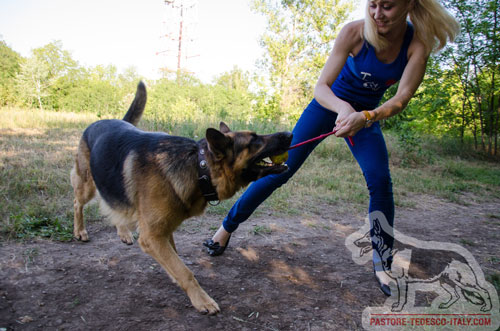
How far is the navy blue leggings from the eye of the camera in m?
2.70

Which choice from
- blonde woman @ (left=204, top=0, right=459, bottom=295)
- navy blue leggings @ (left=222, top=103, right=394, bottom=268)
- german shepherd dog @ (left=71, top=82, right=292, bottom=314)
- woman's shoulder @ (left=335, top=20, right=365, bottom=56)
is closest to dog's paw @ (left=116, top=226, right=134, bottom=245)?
german shepherd dog @ (left=71, top=82, right=292, bottom=314)

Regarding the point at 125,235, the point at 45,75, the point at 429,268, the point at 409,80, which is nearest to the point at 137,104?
the point at 125,235

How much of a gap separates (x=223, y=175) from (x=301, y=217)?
243 centimetres

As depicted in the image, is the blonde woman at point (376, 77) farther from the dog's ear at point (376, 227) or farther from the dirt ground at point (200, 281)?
the dirt ground at point (200, 281)

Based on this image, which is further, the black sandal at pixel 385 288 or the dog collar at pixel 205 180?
the black sandal at pixel 385 288

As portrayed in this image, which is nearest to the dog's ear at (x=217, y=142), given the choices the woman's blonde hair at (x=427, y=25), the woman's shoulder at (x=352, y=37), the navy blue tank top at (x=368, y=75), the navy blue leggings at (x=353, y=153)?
the navy blue leggings at (x=353, y=153)

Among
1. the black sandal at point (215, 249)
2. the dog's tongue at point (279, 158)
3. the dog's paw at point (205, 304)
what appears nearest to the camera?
the dog's paw at point (205, 304)

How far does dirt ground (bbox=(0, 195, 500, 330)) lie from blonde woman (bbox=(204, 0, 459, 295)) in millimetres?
568

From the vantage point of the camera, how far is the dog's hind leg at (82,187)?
3447 millimetres

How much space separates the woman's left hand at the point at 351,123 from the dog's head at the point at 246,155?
443 mm

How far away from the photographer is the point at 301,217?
4.69 meters

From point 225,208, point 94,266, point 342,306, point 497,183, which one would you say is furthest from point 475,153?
point 94,266

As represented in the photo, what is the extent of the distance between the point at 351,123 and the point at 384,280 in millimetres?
1461

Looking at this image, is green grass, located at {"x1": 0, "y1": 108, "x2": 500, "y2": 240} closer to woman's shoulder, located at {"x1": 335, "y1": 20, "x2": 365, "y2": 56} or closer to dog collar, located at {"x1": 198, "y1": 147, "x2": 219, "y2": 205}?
dog collar, located at {"x1": 198, "y1": 147, "x2": 219, "y2": 205}
